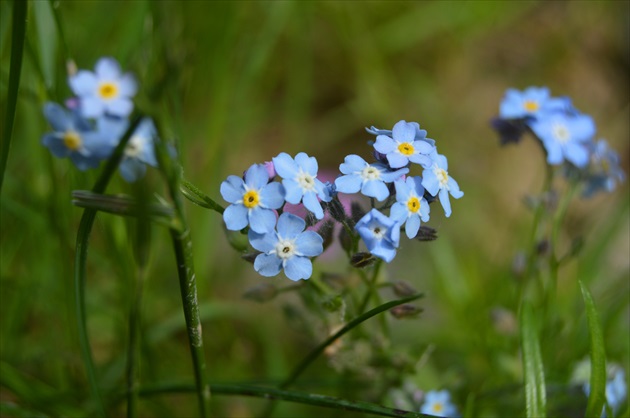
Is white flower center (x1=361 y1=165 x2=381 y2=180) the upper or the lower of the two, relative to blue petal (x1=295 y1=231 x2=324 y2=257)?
upper

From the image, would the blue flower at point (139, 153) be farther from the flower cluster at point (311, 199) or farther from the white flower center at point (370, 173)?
the white flower center at point (370, 173)

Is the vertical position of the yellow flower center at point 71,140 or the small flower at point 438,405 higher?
the yellow flower center at point 71,140

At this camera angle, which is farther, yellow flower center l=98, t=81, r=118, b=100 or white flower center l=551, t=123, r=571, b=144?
white flower center l=551, t=123, r=571, b=144

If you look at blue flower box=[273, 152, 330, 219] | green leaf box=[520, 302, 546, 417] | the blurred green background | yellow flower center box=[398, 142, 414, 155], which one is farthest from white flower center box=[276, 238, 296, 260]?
green leaf box=[520, 302, 546, 417]

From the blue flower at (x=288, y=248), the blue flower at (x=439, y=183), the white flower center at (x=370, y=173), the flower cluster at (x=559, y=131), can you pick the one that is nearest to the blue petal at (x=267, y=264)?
the blue flower at (x=288, y=248)

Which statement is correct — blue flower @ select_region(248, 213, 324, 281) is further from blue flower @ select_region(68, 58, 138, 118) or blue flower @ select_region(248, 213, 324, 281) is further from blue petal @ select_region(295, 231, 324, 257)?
blue flower @ select_region(68, 58, 138, 118)

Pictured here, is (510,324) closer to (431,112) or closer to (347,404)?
(347,404)

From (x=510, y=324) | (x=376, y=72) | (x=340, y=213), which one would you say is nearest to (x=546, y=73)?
(x=376, y=72)
